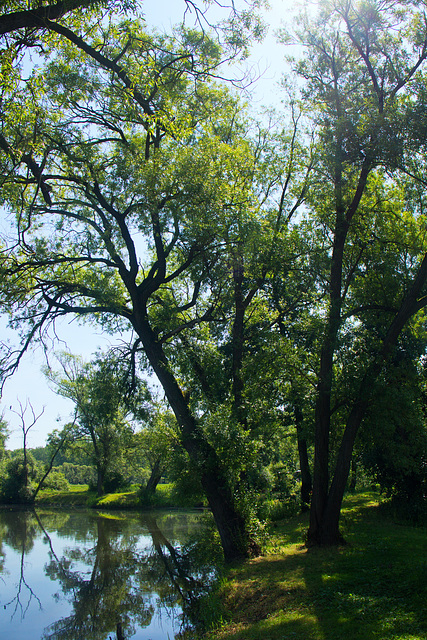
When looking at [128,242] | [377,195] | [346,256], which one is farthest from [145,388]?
[377,195]

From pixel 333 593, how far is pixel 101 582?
8656mm

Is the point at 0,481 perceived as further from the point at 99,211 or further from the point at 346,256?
the point at 346,256

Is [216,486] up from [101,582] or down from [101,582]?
up

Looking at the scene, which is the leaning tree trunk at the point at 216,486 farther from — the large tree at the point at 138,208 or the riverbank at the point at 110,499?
the riverbank at the point at 110,499

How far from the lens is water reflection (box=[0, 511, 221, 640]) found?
10133mm

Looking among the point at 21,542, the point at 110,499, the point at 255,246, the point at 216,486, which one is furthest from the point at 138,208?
the point at 110,499

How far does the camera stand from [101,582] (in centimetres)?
1387

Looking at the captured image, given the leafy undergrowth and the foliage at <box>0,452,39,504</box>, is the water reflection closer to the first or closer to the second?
the leafy undergrowth

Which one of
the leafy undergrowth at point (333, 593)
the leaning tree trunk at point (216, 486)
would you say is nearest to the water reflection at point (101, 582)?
the leaning tree trunk at point (216, 486)

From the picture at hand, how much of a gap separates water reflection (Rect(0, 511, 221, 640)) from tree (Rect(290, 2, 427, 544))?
420 centimetres

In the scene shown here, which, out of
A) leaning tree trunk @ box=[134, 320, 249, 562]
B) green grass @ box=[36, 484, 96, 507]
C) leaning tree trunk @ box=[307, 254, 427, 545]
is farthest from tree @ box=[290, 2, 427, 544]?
green grass @ box=[36, 484, 96, 507]

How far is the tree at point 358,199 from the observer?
1077cm

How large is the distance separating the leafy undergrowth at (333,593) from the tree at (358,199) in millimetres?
1459

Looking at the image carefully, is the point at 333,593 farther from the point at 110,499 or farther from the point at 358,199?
the point at 110,499
